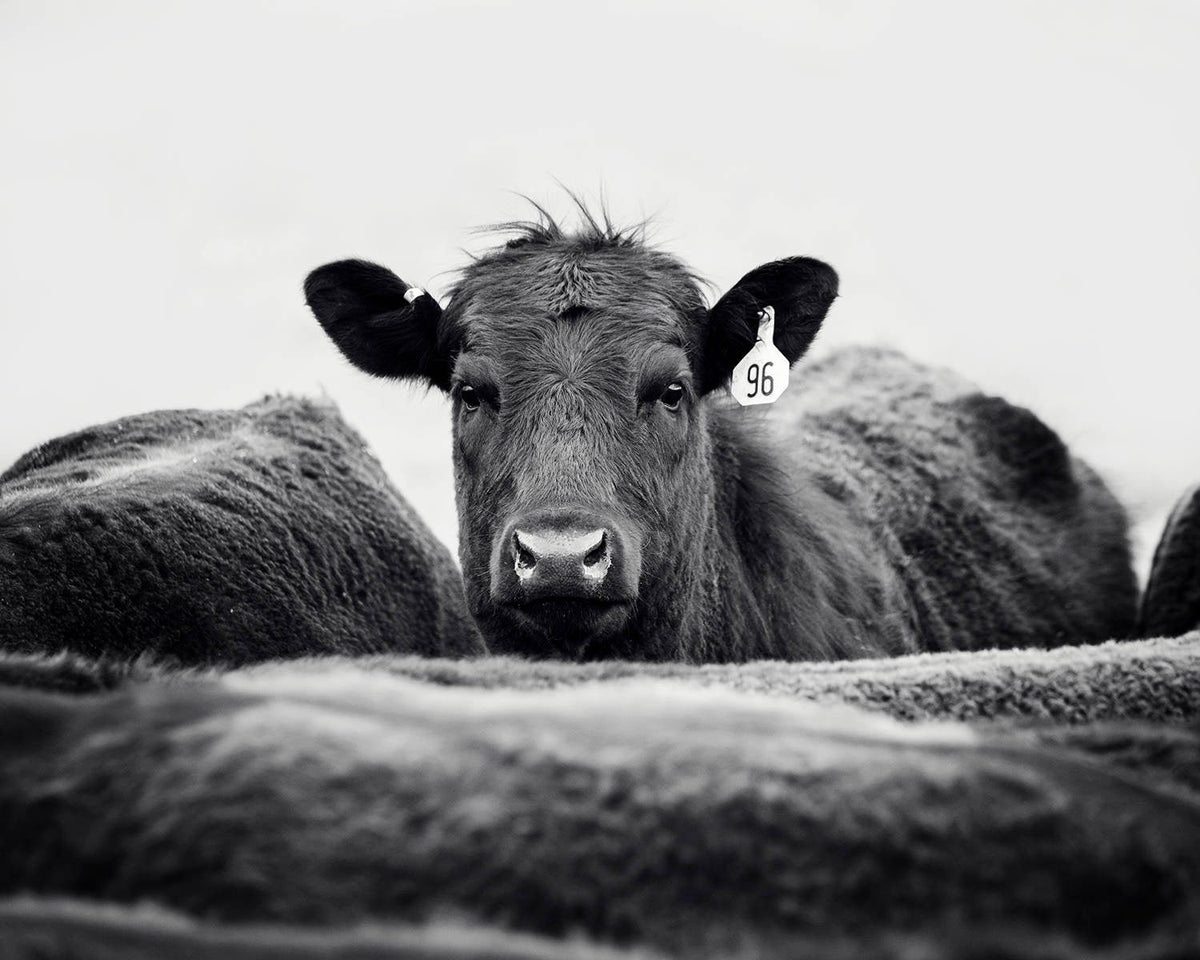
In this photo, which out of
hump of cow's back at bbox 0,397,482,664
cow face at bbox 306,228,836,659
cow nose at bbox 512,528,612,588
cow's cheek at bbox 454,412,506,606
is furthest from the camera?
cow's cheek at bbox 454,412,506,606

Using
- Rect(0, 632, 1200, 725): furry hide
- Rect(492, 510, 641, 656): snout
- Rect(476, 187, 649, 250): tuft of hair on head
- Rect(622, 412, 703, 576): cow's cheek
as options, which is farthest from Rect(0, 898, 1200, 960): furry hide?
Rect(476, 187, 649, 250): tuft of hair on head

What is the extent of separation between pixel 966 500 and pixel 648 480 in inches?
117

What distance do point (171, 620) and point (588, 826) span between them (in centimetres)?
296

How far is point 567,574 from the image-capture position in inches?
122

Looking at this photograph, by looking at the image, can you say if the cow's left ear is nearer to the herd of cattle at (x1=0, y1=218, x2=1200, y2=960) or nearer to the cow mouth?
the herd of cattle at (x1=0, y1=218, x2=1200, y2=960)

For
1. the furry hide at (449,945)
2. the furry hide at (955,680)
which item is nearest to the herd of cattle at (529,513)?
the furry hide at (955,680)

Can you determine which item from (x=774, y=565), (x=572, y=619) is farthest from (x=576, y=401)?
(x=774, y=565)

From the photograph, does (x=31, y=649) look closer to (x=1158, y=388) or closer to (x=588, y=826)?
(x=588, y=826)

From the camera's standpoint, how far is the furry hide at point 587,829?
3.27 ft

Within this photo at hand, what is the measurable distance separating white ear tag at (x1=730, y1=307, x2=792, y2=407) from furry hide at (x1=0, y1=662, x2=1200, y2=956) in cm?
295

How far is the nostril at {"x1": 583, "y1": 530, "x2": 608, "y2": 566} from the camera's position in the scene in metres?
3.14

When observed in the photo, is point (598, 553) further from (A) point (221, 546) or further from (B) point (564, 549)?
(A) point (221, 546)

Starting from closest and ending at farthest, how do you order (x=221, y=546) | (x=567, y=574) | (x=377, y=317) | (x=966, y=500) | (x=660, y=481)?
(x=567, y=574)
(x=660, y=481)
(x=221, y=546)
(x=377, y=317)
(x=966, y=500)

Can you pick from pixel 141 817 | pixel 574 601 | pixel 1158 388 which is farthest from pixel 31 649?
pixel 1158 388
